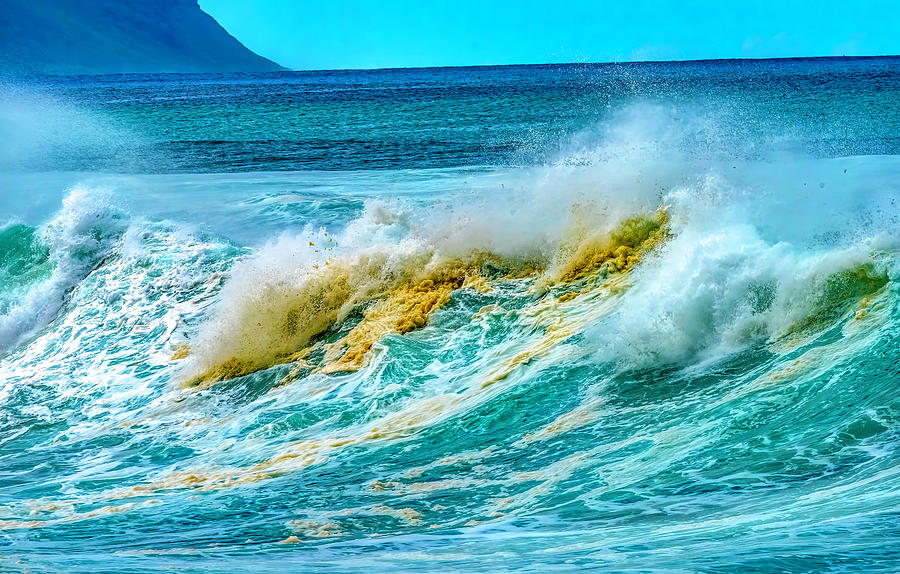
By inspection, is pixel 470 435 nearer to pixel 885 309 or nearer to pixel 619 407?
pixel 619 407

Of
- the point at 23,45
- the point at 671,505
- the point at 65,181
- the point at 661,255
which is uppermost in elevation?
the point at 23,45

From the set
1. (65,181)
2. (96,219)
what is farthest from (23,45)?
(96,219)

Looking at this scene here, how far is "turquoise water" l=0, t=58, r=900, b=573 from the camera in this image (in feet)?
20.5

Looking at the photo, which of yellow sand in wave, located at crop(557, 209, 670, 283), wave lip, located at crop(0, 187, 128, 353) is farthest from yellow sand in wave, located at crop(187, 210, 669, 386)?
wave lip, located at crop(0, 187, 128, 353)

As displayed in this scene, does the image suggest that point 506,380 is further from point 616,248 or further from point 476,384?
point 616,248

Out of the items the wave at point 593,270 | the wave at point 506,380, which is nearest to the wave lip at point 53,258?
the wave at point 506,380

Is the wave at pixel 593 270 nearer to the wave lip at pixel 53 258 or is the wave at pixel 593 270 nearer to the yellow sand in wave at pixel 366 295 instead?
the yellow sand in wave at pixel 366 295

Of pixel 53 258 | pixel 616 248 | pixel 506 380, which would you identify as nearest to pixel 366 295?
pixel 616 248

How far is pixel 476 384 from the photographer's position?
9492mm

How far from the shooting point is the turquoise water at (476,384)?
20.5 ft

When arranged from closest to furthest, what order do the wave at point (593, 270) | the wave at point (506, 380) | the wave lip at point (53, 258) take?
the wave at point (506, 380) < the wave at point (593, 270) < the wave lip at point (53, 258)

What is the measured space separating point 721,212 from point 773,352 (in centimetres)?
250

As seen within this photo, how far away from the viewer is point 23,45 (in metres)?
192

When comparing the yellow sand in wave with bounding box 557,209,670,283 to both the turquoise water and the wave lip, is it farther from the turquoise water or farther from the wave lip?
the wave lip
